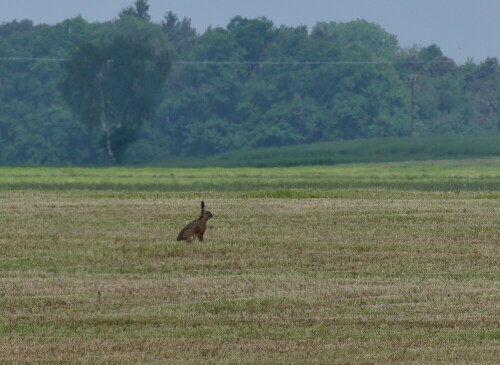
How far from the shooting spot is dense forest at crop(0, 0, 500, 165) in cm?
11894

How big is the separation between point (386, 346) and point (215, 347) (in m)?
1.69

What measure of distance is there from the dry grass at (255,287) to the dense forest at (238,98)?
83548 mm

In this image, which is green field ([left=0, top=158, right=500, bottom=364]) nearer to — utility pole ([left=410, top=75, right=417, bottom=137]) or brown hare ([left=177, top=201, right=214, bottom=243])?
brown hare ([left=177, top=201, right=214, bottom=243])

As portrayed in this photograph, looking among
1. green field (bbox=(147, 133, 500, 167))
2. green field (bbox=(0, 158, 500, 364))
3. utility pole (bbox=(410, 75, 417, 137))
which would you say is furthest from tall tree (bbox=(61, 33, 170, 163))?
green field (bbox=(0, 158, 500, 364))

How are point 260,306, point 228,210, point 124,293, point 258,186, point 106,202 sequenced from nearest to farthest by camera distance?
point 260,306 < point 124,293 < point 228,210 < point 106,202 < point 258,186

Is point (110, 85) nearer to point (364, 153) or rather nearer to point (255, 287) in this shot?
point (364, 153)

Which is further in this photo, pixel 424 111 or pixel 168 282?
pixel 424 111

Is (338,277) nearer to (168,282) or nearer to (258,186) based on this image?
A: (168,282)

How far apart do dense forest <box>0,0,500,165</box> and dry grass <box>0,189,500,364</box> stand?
83.5 meters

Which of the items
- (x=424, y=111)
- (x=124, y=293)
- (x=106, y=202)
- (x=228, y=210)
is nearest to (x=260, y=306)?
(x=124, y=293)

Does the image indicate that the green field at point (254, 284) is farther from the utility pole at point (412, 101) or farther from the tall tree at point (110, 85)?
the utility pole at point (412, 101)

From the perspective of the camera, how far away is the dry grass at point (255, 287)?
42.0ft

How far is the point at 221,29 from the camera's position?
5472 inches

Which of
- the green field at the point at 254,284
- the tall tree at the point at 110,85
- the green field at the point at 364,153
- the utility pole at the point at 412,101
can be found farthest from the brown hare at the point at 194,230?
the utility pole at the point at 412,101
